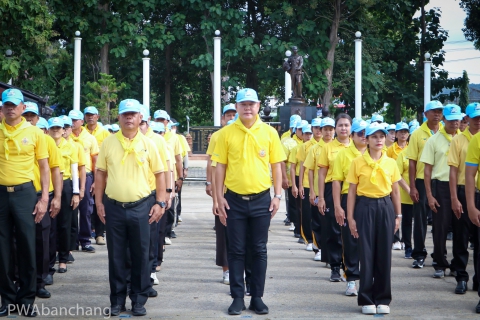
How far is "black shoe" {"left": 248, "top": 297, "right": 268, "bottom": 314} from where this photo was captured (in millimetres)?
8219

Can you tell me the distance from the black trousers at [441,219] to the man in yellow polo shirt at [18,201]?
496cm

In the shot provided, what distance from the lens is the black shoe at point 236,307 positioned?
816cm

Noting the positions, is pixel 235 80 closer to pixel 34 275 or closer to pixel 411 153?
pixel 411 153

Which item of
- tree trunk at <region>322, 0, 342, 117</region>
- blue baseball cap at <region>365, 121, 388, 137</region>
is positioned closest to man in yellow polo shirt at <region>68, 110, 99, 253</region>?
blue baseball cap at <region>365, 121, 388, 137</region>

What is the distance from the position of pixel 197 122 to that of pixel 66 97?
9985mm

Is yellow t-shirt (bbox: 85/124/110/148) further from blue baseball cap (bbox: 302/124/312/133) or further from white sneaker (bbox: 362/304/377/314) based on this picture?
white sneaker (bbox: 362/304/377/314)

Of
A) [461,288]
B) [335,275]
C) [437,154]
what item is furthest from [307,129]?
[461,288]

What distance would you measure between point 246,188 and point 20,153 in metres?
2.37

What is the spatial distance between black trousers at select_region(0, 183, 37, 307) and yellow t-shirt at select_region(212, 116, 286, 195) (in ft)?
6.66

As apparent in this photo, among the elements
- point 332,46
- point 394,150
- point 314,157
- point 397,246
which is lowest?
point 397,246

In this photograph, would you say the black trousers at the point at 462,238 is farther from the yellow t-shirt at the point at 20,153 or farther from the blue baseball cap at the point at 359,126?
the yellow t-shirt at the point at 20,153

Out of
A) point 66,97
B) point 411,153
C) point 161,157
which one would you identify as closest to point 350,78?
point 66,97

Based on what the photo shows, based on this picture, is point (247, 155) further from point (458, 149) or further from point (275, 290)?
point (458, 149)

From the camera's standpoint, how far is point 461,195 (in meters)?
9.69
